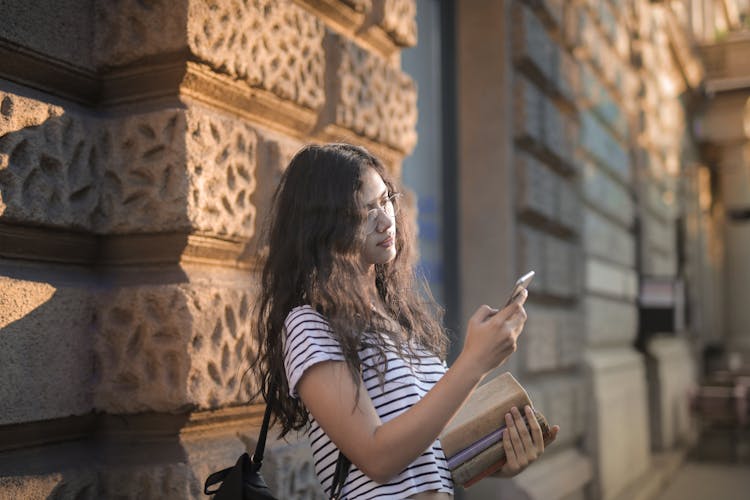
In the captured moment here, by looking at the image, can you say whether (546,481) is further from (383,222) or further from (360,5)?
(383,222)

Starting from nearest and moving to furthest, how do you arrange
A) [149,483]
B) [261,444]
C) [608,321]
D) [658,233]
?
[261,444], [149,483], [608,321], [658,233]

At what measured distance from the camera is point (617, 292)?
7.27 m

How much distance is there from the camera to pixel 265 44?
99.7 inches

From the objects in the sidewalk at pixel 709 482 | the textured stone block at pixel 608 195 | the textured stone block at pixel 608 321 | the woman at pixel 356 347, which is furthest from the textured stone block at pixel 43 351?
the sidewalk at pixel 709 482

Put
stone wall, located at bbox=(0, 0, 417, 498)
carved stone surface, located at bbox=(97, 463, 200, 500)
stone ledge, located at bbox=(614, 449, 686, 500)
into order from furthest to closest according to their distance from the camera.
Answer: stone ledge, located at bbox=(614, 449, 686, 500) → carved stone surface, located at bbox=(97, 463, 200, 500) → stone wall, located at bbox=(0, 0, 417, 498)

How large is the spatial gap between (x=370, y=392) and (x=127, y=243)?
0.90m

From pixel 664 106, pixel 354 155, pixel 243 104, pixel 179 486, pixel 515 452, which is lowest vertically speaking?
pixel 179 486

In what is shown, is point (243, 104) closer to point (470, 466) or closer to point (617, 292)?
point (470, 466)

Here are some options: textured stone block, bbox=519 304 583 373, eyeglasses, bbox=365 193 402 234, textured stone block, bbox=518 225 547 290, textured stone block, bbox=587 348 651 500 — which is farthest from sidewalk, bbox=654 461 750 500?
eyeglasses, bbox=365 193 402 234

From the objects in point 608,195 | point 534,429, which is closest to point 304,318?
point 534,429

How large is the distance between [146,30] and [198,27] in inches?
5.7

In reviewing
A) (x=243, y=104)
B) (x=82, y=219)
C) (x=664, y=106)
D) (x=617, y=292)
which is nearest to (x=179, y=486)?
(x=82, y=219)

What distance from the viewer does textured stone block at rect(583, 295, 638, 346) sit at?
20.0 feet

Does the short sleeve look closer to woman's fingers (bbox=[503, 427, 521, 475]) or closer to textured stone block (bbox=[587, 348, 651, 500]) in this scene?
woman's fingers (bbox=[503, 427, 521, 475])
